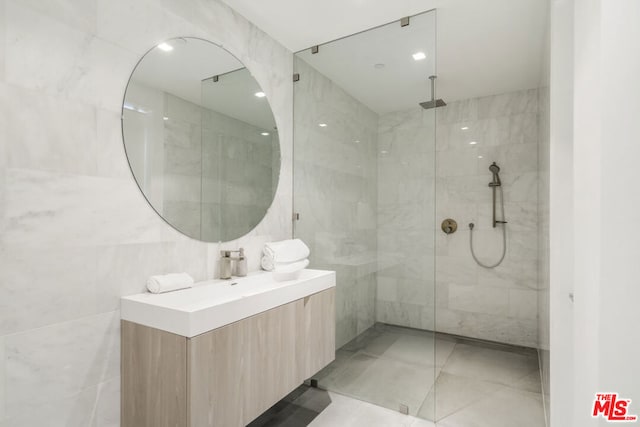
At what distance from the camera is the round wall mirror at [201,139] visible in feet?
5.24

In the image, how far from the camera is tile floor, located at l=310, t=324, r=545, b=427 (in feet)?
6.91

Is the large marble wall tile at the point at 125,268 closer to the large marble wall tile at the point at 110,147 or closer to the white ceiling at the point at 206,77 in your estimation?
the large marble wall tile at the point at 110,147

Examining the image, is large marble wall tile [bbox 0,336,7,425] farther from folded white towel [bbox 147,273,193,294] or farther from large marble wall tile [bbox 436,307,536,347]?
large marble wall tile [bbox 436,307,536,347]

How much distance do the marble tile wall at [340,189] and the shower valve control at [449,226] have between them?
155 cm

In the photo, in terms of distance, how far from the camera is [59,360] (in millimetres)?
1275

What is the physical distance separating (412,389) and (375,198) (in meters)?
1.31

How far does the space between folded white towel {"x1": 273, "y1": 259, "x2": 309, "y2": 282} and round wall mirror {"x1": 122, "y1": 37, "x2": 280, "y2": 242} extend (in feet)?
1.12

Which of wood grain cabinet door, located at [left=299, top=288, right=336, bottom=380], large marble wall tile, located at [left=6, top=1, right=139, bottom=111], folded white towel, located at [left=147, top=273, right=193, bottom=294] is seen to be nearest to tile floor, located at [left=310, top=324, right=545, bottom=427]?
wood grain cabinet door, located at [left=299, top=288, right=336, bottom=380]

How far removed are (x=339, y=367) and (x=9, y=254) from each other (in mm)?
2003

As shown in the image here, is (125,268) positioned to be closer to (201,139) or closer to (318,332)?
(201,139)

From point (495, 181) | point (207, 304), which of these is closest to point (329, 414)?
point (207, 304)

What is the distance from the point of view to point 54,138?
1270 millimetres

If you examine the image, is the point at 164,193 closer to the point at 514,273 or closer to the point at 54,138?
the point at 54,138
